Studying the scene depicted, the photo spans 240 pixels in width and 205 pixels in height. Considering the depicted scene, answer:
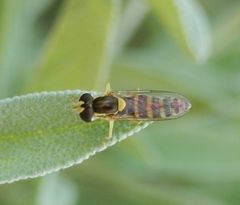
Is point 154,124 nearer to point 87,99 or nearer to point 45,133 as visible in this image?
point 87,99

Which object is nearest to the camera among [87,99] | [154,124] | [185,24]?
[87,99]

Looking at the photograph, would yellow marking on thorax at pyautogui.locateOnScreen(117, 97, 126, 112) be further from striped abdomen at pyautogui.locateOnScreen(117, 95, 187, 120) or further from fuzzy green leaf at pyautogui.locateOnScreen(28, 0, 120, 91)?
fuzzy green leaf at pyautogui.locateOnScreen(28, 0, 120, 91)

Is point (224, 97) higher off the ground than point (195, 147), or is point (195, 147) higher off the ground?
point (224, 97)

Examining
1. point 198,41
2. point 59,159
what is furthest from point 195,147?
point 59,159

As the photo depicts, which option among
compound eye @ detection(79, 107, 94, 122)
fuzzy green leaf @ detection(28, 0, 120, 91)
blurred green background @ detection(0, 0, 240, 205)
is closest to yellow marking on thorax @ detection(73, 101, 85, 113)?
compound eye @ detection(79, 107, 94, 122)

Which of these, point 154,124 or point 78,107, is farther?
point 154,124

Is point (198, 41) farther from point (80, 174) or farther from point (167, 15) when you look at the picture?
point (80, 174)

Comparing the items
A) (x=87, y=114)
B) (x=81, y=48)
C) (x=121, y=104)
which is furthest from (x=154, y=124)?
(x=87, y=114)

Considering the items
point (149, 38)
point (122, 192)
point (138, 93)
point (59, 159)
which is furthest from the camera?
point (149, 38)
